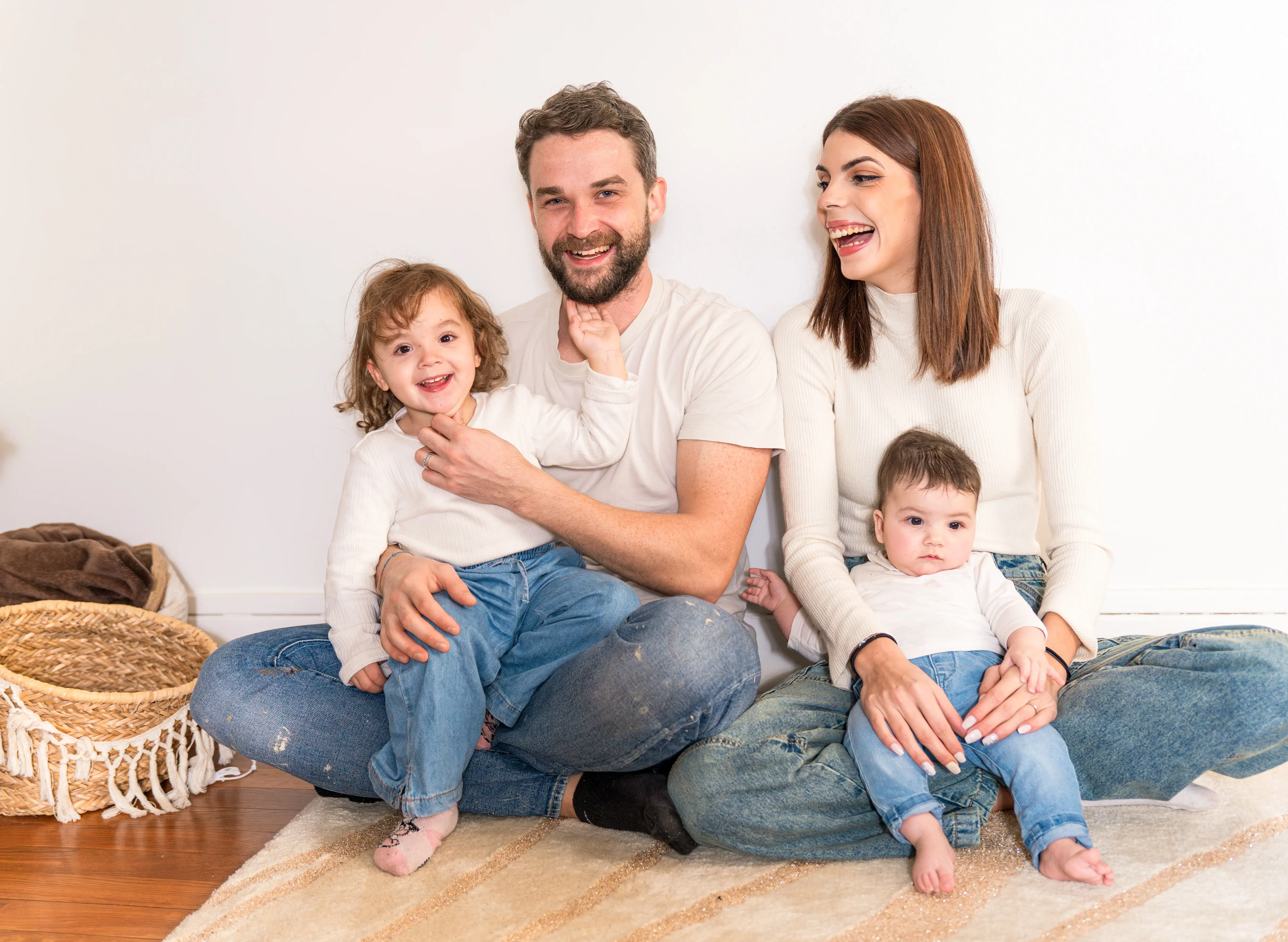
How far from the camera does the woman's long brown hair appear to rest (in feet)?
5.42

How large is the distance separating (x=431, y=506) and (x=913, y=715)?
0.82 meters

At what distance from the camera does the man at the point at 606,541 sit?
56.9 inches

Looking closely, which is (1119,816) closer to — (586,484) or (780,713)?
(780,713)

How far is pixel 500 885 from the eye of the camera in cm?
141

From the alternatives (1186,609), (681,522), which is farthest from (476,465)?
(1186,609)

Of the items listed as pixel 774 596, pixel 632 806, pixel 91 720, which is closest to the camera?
pixel 632 806

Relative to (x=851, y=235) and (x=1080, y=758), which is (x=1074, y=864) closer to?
(x=1080, y=758)

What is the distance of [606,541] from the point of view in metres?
1.59

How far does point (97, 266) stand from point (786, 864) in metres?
2.00

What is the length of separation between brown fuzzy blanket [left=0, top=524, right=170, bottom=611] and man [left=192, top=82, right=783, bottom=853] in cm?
63

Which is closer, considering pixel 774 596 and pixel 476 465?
pixel 476 465

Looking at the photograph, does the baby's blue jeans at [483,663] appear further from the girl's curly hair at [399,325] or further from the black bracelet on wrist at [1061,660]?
the black bracelet on wrist at [1061,660]

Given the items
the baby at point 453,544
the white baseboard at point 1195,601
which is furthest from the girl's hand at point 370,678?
the white baseboard at point 1195,601

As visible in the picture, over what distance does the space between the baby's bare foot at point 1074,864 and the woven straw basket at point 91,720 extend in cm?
142
